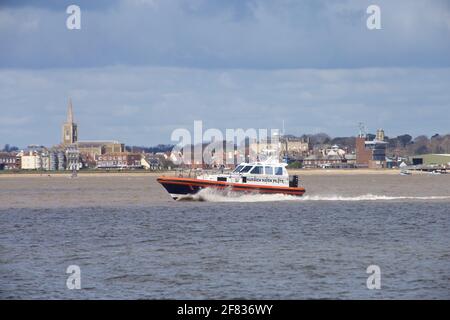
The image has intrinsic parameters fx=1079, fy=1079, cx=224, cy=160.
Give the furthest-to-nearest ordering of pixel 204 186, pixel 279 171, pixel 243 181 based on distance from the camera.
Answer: pixel 279 171 < pixel 204 186 < pixel 243 181

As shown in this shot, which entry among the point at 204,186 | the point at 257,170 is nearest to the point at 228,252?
the point at 257,170

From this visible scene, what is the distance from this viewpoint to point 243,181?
2726 inches

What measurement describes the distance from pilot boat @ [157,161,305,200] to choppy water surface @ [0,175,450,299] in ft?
8.33

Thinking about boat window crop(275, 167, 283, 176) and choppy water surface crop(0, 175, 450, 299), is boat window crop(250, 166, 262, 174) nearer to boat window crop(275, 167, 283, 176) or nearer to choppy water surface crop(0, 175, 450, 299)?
boat window crop(275, 167, 283, 176)

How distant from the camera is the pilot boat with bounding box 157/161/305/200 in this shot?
68938mm

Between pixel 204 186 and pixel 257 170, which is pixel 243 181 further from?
pixel 204 186

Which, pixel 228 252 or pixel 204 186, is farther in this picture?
pixel 204 186

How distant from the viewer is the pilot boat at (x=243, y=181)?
68.9 m

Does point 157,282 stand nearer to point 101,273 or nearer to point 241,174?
point 101,273

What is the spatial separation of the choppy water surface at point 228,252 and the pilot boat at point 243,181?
8.33ft

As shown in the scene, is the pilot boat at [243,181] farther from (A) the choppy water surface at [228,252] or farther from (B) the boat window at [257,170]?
(A) the choppy water surface at [228,252]

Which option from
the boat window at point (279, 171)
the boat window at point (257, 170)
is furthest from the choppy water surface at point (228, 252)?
the boat window at point (279, 171)

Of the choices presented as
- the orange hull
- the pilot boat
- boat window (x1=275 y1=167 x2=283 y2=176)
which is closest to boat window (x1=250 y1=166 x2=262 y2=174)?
the pilot boat

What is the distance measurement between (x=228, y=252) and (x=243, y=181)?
29.2 m
